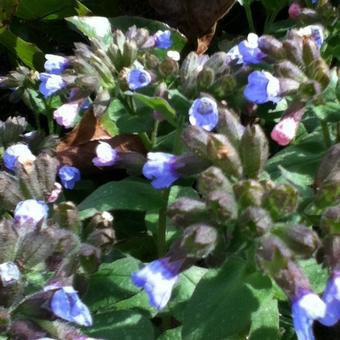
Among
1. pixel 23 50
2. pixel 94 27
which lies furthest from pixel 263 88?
pixel 23 50

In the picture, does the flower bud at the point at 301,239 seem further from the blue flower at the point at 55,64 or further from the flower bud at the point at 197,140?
the blue flower at the point at 55,64

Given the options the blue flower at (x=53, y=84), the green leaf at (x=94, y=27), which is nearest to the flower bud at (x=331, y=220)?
the blue flower at (x=53, y=84)

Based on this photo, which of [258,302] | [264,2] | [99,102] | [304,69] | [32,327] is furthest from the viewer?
[264,2]

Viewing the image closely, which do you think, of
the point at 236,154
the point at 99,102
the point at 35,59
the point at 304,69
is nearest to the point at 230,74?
the point at 304,69

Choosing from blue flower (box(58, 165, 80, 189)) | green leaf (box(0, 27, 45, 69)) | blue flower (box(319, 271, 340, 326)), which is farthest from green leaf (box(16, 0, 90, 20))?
blue flower (box(319, 271, 340, 326))

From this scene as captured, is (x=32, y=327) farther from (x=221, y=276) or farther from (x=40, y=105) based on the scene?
(x=40, y=105)

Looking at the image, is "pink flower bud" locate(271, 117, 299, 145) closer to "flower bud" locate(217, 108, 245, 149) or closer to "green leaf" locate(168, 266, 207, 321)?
"flower bud" locate(217, 108, 245, 149)
